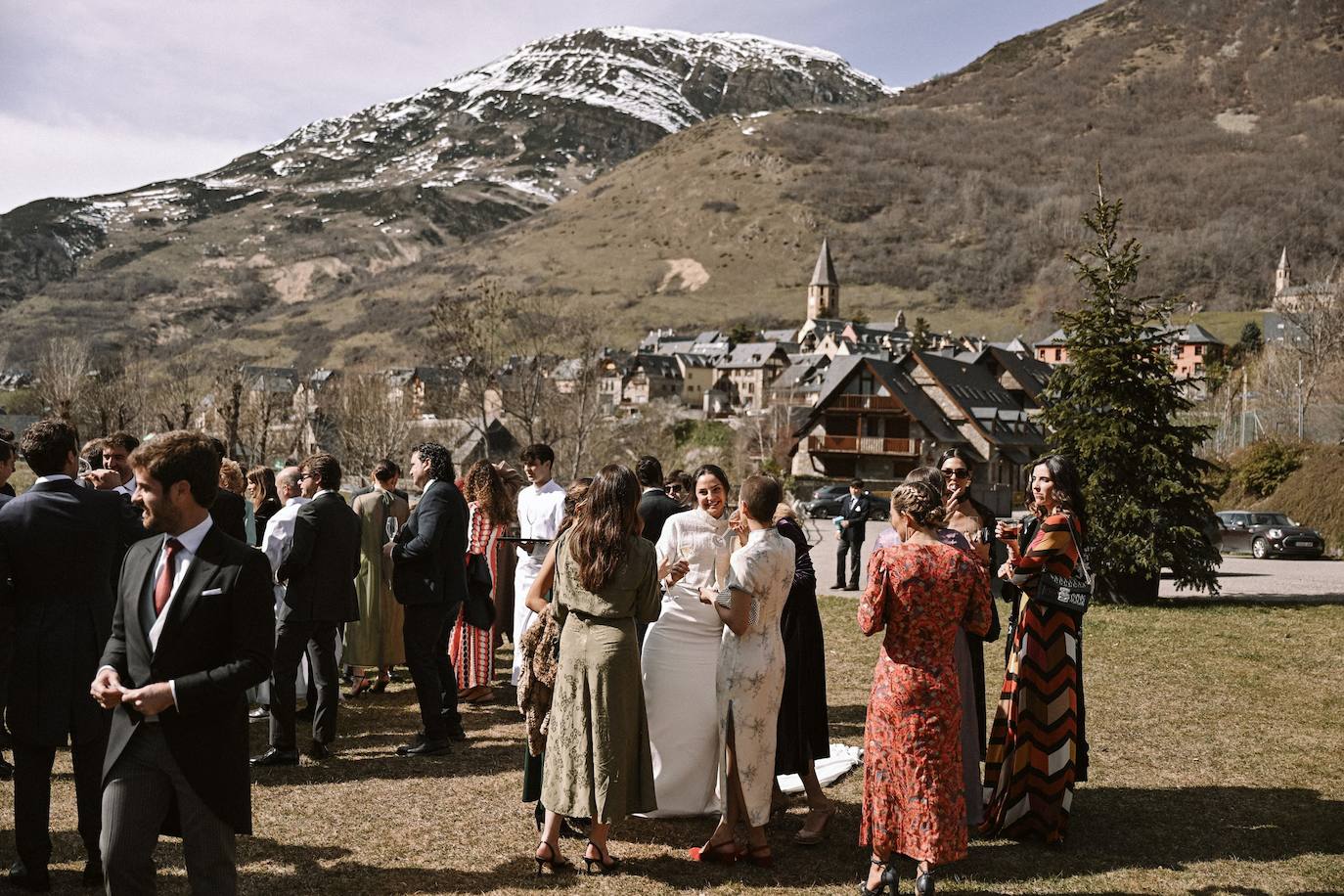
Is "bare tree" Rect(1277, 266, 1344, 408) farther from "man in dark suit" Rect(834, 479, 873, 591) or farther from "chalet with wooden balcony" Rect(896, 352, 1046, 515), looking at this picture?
"man in dark suit" Rect(834, 479, 873, 591)

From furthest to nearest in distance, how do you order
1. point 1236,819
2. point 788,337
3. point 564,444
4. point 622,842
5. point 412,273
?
point 412,273
point 788,337
point 564,444
point 1236,819
point 622,842

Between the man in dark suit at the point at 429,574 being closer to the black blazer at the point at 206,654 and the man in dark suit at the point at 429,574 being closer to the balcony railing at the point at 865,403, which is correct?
the black blazer at the point at 206,654

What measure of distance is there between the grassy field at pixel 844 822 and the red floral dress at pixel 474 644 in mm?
359

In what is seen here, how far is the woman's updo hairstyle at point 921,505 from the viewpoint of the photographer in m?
5.37

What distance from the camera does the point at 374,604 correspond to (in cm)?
1027

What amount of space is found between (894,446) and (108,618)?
58.6m

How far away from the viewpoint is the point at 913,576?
206 inches

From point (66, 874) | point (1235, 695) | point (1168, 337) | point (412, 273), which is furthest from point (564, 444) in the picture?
point (412, 273)

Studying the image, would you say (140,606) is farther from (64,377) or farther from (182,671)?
(64,377)

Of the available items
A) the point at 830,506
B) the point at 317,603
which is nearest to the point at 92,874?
the point at 317,603

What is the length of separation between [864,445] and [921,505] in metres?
57.9

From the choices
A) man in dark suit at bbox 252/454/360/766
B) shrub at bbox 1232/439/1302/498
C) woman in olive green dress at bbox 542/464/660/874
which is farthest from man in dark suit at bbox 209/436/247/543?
shrub at bbox 1232/439/1302/498

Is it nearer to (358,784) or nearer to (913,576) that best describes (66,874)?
(358,784)

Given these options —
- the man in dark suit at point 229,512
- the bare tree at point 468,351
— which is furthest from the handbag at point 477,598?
the bare tree at point 468,351
